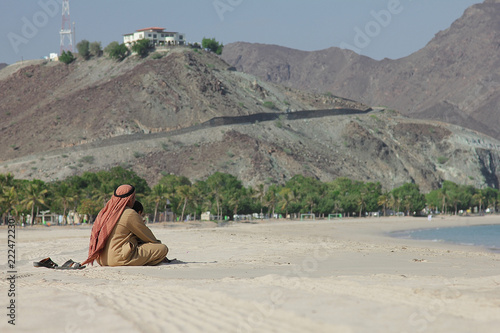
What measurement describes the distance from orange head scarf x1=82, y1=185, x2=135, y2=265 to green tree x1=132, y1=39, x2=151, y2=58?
504 feet

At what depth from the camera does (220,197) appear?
81.4 m

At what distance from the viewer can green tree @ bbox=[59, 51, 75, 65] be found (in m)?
174

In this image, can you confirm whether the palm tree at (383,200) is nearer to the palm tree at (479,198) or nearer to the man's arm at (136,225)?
the palm tree at (479,198)

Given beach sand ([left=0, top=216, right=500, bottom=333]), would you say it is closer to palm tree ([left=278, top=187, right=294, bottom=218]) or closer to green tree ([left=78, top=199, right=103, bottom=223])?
green tree ([left=78, top=199, right=103, bottom=223])

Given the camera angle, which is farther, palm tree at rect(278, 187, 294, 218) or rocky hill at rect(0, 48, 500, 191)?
rocky hill at rect(0, 48, 500, 191)

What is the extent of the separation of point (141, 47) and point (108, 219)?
154 meters

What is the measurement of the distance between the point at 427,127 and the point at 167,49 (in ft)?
239

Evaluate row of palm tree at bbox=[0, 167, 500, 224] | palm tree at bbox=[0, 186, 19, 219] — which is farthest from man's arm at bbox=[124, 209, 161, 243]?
row of palm tree at bbox=[0, 167, 500, 224]

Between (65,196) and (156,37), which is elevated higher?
(156,37)

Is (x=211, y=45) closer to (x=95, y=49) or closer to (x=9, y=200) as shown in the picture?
(x=95, y=49)

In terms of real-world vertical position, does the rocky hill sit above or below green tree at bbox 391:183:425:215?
above

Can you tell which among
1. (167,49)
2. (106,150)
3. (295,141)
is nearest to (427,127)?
(295,141)

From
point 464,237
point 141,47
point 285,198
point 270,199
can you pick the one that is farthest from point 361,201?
point 141,47

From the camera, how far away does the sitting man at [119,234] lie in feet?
46.5
